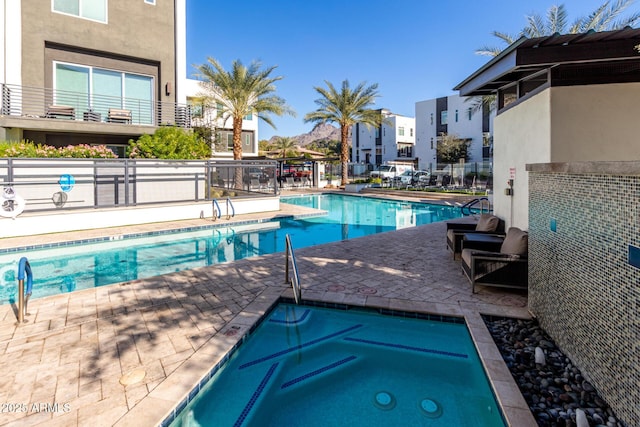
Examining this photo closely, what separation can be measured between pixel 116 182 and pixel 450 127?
117ft

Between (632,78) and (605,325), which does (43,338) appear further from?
(632,78)

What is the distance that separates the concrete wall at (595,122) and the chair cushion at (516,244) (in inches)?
49.4

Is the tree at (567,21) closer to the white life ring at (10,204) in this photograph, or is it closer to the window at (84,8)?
the window at (84,8)

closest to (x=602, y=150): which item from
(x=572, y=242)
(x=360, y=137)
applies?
(x=572, y=242)

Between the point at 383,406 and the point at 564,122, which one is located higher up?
the point at 564,122

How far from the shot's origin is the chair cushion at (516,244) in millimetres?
5383

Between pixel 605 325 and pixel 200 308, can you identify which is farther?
pixel 200 308

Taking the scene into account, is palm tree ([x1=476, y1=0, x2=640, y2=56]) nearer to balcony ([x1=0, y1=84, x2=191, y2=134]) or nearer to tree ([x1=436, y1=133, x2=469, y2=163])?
balcony ([x1=0, y1=84, x2=191, y2=134])

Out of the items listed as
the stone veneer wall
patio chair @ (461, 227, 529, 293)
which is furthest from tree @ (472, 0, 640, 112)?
the stone veneer wall

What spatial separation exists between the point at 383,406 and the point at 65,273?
23.7ft

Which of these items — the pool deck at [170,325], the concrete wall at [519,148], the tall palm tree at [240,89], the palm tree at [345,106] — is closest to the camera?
the pool deck at [170,325]

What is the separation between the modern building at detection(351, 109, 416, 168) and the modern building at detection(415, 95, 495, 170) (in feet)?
11.9

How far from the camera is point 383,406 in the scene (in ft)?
11.2

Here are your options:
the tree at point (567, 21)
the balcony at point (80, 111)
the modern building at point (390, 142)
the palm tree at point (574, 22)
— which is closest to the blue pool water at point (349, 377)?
the tree at point (567, 21)
